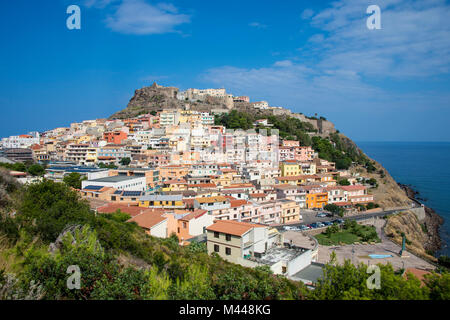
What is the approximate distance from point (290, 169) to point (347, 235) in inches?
666

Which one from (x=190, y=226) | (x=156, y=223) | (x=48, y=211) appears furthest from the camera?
(x=190, y=226)

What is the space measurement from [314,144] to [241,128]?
15.2m

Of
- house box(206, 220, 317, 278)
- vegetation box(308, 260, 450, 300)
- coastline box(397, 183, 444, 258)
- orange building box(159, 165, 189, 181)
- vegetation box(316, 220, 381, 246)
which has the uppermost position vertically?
orange building box(159, 165, 189, 181)

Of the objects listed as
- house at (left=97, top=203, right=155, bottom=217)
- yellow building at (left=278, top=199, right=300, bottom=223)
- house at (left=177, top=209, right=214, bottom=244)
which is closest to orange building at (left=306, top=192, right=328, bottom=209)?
yellow building at (left=278, top=199, right=300, bottom=223)

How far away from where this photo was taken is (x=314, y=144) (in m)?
62.1

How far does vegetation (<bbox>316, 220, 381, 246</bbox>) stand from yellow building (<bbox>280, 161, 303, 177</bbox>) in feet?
47.5

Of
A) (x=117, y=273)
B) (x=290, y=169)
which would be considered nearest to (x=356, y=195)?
(x=290, y=169)

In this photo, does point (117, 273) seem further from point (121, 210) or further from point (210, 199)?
point (210, 199)

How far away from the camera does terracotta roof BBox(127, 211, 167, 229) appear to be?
1828 cm

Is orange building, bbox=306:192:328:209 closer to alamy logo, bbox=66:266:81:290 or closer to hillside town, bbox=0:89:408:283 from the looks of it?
hillside town, bbox=0:89:408:283

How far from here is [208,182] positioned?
34719mm

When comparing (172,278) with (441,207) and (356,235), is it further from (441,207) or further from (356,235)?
(441,207)
